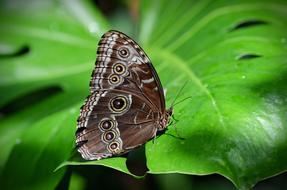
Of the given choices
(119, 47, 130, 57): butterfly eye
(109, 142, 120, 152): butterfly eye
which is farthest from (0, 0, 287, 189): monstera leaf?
(119, 47, 130, 57): butterfly eye

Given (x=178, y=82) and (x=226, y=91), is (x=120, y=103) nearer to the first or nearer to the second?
(x=178, y=82)

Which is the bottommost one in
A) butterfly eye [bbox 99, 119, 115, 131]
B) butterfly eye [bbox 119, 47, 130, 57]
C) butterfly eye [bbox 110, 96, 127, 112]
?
butterfly eye [bbox 99, 119, 115, 131]

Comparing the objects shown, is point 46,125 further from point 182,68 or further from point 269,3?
point 269,3

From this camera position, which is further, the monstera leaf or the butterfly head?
the butterfly head

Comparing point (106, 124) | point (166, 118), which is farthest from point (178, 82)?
point (106, 124)

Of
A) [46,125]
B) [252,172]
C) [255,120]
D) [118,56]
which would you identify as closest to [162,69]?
[118,56]

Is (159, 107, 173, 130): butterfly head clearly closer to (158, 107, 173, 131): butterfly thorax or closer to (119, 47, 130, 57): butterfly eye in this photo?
(158, 107, 173, 131): butterfly thorax
